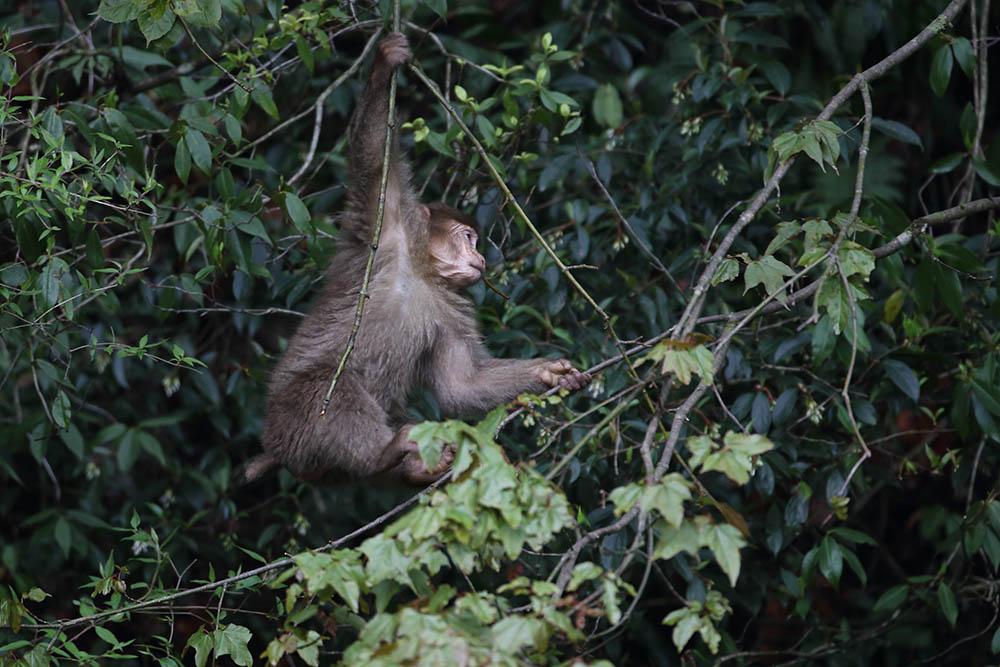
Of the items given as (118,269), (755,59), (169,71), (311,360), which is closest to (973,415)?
(755,59)

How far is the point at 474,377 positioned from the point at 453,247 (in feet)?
1.95

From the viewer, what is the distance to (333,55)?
591cm

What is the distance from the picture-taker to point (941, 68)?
16.7ft

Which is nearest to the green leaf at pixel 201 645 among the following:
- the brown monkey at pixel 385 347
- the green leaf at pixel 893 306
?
the brown monkey at pixel 385 347

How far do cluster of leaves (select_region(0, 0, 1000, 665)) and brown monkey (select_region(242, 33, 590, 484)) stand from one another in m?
0.25

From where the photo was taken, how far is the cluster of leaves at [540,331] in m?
3.79

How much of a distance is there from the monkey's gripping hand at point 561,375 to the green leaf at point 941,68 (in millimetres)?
1996

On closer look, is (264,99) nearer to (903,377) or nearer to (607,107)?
(607,107)

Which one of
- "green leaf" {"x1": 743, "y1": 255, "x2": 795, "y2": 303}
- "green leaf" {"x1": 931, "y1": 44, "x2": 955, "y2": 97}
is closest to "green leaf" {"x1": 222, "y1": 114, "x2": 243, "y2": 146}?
"green leaf" {"x1": 743, "y1": 255, "x2": 795, "y2": 303}

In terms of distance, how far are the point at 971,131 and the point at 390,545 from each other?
381 cm

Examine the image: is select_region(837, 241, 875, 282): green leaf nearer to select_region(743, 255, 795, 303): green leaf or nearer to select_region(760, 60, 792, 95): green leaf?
select_region(743, 255, 795, 303): green leaf

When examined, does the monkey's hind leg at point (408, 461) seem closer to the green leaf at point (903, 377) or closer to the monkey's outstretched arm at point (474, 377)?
the monkey's outstretched arm at point (474, 377)

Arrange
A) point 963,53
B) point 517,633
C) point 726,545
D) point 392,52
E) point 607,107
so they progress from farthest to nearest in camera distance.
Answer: point 607,107, point 963,53, point 392,52, point 726,545, point 517,633

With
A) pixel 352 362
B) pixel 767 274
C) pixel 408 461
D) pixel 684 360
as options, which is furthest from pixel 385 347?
pixel 684 360
